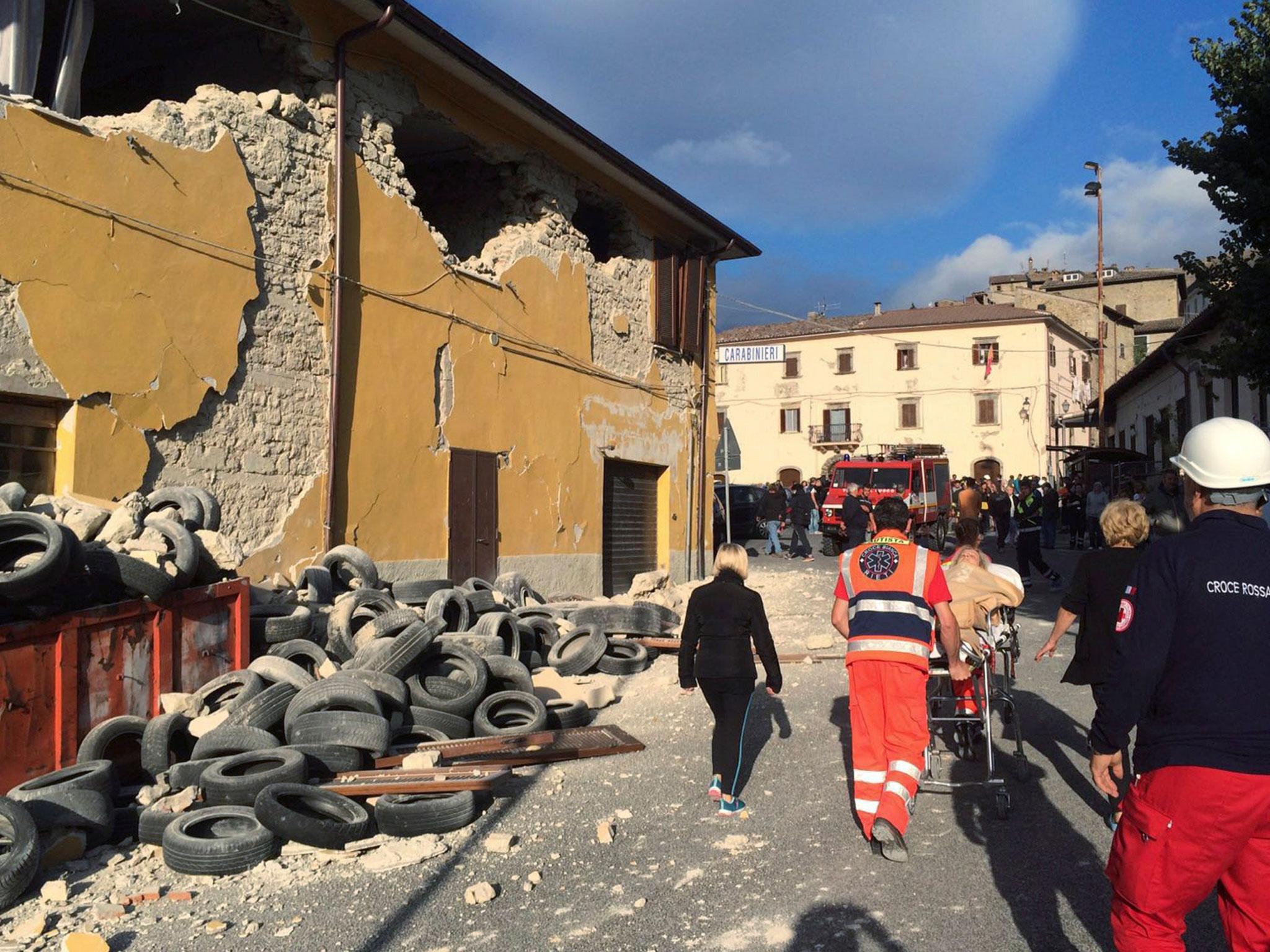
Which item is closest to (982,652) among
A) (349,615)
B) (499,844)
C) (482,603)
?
(499,844)

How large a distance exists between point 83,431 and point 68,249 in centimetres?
141

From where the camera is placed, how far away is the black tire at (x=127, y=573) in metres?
6.57

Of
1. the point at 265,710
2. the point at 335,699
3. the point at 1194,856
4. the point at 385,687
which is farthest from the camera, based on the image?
the point at 385,687

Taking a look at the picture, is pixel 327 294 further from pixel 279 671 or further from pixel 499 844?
pixel 499 844

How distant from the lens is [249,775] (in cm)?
583

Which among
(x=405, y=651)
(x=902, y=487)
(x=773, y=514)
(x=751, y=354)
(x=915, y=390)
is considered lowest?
(x=405, y=651)

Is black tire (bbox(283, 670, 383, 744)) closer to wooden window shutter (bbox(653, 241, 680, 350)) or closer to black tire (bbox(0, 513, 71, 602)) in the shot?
black tire (bbox(0, 513, 71, 602))

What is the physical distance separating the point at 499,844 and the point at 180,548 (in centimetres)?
313

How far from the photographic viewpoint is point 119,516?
737 cm

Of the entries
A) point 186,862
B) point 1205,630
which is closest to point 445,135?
point 186,862

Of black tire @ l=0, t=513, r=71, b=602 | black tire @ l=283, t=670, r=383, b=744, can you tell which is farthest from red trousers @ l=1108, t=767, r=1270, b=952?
black tire @ l=0, t=513, r=71, b=602

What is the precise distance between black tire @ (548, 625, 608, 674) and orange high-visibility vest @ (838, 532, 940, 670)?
196 inches

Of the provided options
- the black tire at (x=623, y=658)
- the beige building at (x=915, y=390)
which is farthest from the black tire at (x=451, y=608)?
the beige building at (x=915, y=390)

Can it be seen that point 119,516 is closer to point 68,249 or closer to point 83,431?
point 83,431
